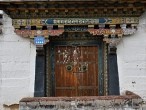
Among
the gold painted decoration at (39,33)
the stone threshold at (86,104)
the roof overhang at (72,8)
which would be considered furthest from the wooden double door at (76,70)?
the stone threshold at (86,104)

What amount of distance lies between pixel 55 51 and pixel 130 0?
296 centimetres

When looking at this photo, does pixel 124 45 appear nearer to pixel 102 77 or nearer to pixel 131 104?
pixel 102 77

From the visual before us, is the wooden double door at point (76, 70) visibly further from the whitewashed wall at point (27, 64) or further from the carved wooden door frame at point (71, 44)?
the whitewashed wall at point (27, 64)

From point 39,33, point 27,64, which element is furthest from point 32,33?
A: point 27,64

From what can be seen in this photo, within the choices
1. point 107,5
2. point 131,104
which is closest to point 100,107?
point 131,104

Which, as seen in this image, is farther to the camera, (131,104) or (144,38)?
(144,38)

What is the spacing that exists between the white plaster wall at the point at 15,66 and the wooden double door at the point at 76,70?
90cm

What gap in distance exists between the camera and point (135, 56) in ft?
43.8

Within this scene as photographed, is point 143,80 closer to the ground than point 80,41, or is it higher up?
closer to the ground

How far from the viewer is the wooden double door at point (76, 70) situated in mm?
13531

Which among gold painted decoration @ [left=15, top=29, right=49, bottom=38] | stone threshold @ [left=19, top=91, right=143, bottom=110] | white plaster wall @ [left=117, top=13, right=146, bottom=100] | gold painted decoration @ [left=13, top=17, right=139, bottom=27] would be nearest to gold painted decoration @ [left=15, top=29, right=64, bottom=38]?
gold painted decoration @ [left=15, top=29, right=49, bottom=38]

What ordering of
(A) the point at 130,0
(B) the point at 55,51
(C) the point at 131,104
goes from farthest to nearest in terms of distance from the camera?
(B) the point at 55,51
(A) the point at 130,0
(C) the point at 131,104

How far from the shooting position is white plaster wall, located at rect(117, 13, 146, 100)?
43.3ft

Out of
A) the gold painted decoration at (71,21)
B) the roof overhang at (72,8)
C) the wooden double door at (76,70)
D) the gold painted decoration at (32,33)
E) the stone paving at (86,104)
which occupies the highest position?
the roof overhang at (72,8)
